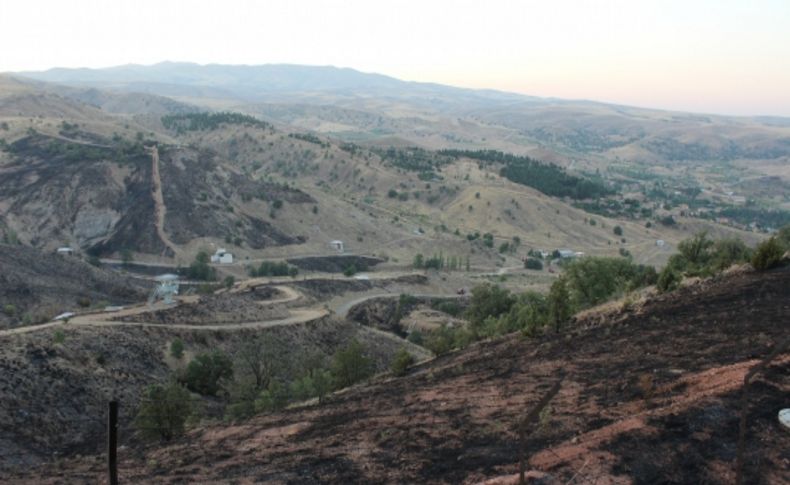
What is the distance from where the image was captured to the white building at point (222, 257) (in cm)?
10619

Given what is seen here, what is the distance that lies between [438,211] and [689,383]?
148m

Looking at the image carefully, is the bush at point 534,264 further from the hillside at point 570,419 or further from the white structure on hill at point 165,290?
the hillside at point 570,419

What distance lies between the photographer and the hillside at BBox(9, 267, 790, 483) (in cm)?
1389

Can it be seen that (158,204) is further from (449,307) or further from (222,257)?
(449,307)

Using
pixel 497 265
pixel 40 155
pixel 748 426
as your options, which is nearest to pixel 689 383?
pixel 748 426

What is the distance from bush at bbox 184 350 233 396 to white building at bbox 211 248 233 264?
5875cm

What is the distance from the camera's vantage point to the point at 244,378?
160 ft

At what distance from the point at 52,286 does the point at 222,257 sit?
31.4 metres

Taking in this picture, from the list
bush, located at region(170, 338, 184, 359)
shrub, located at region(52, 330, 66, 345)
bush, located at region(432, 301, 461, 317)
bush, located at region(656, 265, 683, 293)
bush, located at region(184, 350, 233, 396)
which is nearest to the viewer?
bush, located at region(656, 265, 683, 293)

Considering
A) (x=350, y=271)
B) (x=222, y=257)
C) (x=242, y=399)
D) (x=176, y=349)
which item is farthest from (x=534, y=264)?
(x=242, y=399)

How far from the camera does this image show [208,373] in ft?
159

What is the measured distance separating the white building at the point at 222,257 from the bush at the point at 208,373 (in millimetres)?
58752

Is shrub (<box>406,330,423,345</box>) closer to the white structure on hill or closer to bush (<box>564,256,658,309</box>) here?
bush (<box>564,256,658,309</box>)

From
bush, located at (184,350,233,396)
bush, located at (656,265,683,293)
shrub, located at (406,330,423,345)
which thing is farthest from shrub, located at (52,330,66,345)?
bush, located at (656,265,683,293)
